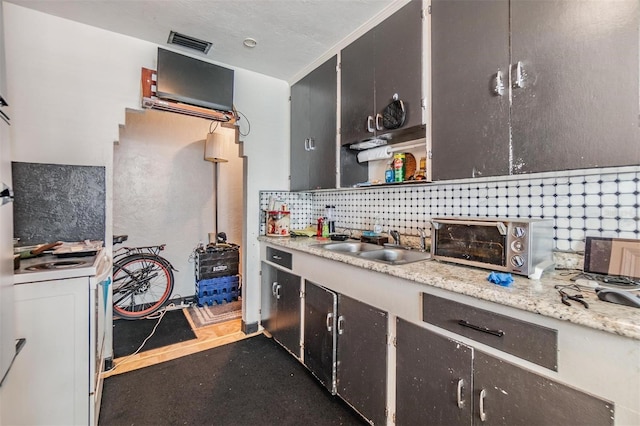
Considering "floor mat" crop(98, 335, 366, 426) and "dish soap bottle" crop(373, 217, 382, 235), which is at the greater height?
"dish soap bottle" crop(373, 217, 382, 235)

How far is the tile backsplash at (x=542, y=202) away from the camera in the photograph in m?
1.17

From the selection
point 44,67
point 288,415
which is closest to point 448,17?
point 288,415

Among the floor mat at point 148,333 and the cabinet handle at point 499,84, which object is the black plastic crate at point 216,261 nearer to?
the floor mat at point 148,333

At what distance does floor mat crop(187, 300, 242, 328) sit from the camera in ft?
9.62

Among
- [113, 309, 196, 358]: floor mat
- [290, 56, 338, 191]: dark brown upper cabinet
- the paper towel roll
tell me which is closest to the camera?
the paper towel roll

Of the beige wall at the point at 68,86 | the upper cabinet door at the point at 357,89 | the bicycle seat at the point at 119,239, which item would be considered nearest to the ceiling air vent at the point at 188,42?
the beige wall at the point at 68,86

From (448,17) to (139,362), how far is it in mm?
3129

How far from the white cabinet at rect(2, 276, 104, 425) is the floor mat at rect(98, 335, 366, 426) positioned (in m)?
0.41

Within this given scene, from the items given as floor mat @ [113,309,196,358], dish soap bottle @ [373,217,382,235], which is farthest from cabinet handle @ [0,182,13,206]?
dish soap bottle @ [373,217,382,235]

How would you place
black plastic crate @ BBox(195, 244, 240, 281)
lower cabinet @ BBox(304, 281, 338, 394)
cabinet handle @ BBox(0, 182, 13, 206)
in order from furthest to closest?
black plastic crate @ BBox(195, 244, 240, 281) < lower cabinet @ BBox(304, 281, 338, 394) < cabinet handle @ BBox(0, 182, 13, 206)

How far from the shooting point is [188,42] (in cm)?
218

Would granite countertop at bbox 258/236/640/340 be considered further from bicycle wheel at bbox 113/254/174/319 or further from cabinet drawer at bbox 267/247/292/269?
bicycle wheel at bbox 113/254/174/319

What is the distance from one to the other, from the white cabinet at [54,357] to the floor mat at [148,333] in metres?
1.10

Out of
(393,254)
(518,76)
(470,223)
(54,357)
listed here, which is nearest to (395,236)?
(393,254)
